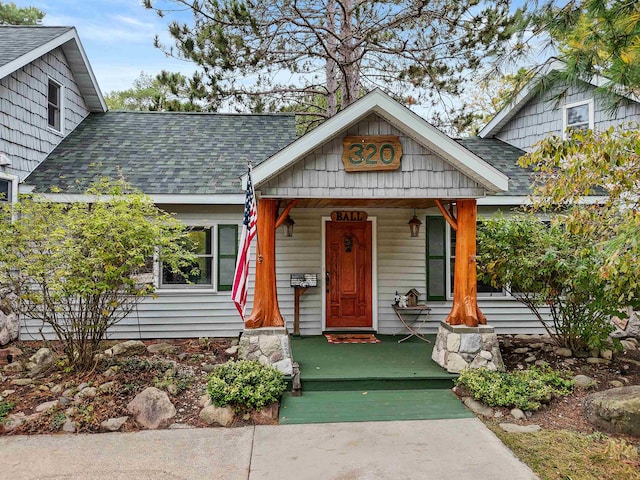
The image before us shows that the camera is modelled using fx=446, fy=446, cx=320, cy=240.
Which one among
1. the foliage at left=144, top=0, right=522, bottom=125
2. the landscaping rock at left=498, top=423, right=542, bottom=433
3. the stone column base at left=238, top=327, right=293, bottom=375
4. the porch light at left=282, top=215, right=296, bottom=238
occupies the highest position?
the foliage at left=144, top=0, right=522, bottom=125

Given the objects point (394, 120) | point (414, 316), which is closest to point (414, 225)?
point (414, 316)

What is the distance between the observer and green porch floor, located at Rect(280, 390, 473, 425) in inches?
190

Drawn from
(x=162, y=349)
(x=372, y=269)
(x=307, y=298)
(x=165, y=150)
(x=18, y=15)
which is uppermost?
(x=18, y=15)

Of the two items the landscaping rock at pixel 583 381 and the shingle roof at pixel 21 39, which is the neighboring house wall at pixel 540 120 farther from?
the shingle roof at pixel 21 39

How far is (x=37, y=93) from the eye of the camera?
26.5 feet

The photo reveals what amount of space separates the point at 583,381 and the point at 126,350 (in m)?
6.10

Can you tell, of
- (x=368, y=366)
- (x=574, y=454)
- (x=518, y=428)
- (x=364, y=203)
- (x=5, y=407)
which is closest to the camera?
(x=574, y=454)

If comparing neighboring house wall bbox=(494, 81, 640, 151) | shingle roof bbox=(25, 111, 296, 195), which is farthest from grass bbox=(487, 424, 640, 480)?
neighboring house wall bbox=(494, 81, 640, 151)

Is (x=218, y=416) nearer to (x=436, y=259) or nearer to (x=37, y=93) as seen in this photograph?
(x=436, y=259)

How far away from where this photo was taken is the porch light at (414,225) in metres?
7.73

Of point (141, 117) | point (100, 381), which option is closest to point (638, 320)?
point (100, 381)

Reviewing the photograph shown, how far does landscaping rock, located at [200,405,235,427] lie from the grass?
2.73 m

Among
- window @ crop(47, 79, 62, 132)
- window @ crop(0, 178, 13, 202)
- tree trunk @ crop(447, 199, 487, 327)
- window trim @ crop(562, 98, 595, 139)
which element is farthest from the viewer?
window trim @ crop(562, 98, 595, 139)

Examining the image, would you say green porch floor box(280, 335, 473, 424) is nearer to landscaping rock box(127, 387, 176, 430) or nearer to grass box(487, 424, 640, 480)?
grass box(487, 424, 640, 480)
